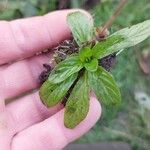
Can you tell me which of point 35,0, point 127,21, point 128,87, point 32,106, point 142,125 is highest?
point 35,0

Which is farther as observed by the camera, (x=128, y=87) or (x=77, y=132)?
(x=128, y=87)

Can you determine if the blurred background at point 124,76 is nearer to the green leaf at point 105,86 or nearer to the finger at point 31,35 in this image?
the finger at point 31,35

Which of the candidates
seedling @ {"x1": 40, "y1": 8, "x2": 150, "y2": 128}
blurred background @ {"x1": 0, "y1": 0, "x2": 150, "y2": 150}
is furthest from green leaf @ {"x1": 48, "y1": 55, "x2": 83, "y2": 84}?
blurred background @ {"x1": 0, "y1": 0, "x2": 150, "y2": 150}

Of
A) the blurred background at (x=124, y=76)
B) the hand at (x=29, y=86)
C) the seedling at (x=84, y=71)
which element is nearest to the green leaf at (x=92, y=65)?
the seedling at (x=84, y=71)

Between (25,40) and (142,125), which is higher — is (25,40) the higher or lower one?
the higher one

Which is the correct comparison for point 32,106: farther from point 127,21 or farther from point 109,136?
point 127,21

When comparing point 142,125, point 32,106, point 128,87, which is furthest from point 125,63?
point 32,106
